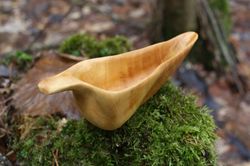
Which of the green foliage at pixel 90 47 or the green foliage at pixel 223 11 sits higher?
the green foliage at pixel 90 47

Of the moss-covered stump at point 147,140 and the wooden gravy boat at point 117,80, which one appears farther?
the moss-covered stump at point 147,140

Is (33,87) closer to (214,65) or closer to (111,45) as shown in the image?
(111,45)

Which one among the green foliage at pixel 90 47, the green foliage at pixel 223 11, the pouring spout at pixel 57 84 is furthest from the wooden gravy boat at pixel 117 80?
the green foliage at pixel 223 11

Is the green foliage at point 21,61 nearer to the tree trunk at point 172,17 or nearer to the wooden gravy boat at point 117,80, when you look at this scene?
the wooden gravy boat at point 117,80

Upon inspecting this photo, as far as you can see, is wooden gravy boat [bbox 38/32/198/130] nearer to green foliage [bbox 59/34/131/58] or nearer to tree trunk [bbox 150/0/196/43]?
green foliage [bbox 59/34/131/58]

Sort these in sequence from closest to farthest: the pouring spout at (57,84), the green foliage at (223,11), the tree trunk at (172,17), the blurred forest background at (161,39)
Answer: the pouring spout at (57,84) < the blurred forest background at (161,39) < the tree trunk at (172,17) < the green foliage at (223,11)

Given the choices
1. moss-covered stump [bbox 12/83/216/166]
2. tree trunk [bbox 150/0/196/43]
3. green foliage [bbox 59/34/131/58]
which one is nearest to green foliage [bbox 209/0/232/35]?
tree trunk [bbox 150/0/196/43]

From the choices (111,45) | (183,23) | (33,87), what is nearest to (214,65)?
(183,23)

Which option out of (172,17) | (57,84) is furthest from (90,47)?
(172,17)
